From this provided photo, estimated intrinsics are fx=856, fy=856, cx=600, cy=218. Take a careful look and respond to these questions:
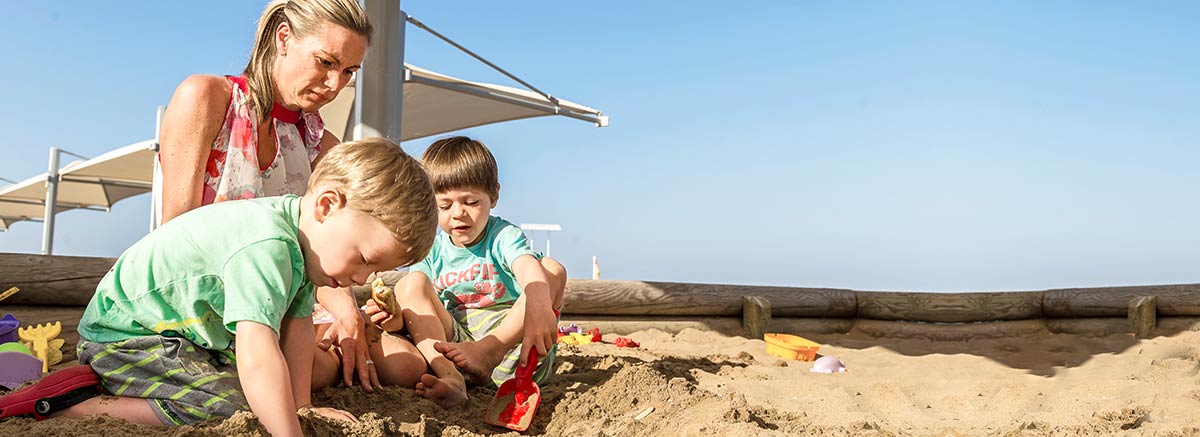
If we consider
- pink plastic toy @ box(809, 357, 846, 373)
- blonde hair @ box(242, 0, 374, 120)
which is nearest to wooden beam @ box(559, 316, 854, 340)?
pink plastic toy @ box(809, 357, 846, 373)

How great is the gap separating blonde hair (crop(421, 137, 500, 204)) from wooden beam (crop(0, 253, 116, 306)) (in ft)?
6.79

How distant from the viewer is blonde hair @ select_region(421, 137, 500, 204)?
2.69 meters

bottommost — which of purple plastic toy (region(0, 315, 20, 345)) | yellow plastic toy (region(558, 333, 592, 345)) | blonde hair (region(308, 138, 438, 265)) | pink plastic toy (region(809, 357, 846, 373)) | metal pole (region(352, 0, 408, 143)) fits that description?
pink plastic toy (region(809, 357, 846, 373))

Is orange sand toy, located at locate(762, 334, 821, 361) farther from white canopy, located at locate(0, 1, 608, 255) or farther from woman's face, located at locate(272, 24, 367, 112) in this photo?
woman's face, located at locate(272, 24, 367, 112)

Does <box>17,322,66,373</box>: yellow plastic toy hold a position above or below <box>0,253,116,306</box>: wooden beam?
below

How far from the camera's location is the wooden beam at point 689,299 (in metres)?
5.23

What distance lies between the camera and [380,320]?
8.27 feet

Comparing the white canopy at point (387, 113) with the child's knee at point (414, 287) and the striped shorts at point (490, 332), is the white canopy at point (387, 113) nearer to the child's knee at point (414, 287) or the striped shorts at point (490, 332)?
the child's knee at point (414, 287)

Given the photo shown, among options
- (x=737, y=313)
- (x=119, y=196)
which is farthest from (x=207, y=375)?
(x=119, y=196)

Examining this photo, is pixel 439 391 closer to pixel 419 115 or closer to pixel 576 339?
pixel 576 339

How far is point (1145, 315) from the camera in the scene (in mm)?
5656

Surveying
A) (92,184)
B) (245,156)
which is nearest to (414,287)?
(245,156)

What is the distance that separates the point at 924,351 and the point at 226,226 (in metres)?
4.69

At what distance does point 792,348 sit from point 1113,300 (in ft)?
9.64
